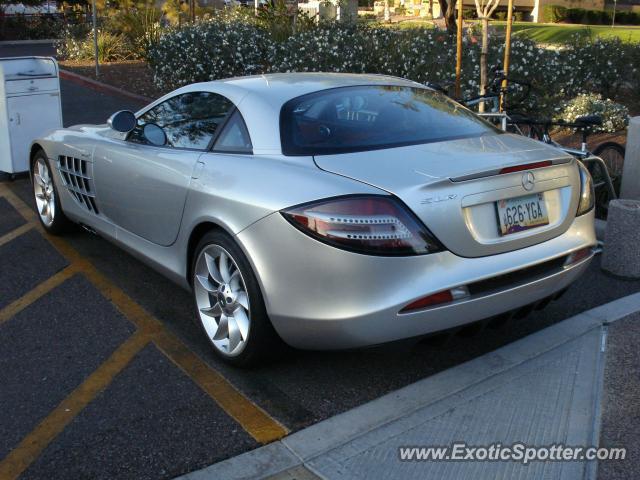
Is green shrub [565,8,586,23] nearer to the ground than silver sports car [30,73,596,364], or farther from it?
farther from it

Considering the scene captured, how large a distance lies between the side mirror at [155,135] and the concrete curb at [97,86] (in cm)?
987

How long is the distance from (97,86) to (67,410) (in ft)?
44.2

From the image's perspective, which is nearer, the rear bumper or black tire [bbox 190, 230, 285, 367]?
the rear bumper

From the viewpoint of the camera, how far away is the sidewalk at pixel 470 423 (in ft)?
10.3

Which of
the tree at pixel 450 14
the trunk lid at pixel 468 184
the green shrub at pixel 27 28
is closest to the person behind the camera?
the trunk lid at pixel 468 184

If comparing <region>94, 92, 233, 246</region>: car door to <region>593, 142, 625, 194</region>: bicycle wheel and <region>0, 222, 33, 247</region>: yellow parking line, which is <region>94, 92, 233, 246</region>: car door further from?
<region>593, 142, 625, 194</region>: bicycle wheel

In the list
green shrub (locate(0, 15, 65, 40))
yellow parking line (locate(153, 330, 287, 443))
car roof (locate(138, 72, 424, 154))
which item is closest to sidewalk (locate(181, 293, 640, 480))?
yellow parking line (locate(153, 330, 287, 443))

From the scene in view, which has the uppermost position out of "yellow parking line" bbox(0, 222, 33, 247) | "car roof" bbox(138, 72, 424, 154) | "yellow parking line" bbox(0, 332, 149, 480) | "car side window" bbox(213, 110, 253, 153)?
"car roof" bbox(138, 72, 424, 154)

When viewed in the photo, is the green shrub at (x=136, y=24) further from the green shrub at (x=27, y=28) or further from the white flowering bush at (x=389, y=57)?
the green shrub at (x=27, y=28)

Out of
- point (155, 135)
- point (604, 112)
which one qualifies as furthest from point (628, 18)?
point (155, 135)

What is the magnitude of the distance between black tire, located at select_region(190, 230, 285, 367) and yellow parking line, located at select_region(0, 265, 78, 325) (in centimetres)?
162

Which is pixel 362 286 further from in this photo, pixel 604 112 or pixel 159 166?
pixel 604 112

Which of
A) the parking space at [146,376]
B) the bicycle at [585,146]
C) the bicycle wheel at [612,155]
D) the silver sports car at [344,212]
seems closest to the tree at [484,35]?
the bicycle at [585,146]

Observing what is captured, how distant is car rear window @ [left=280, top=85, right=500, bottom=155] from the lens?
396 cm
